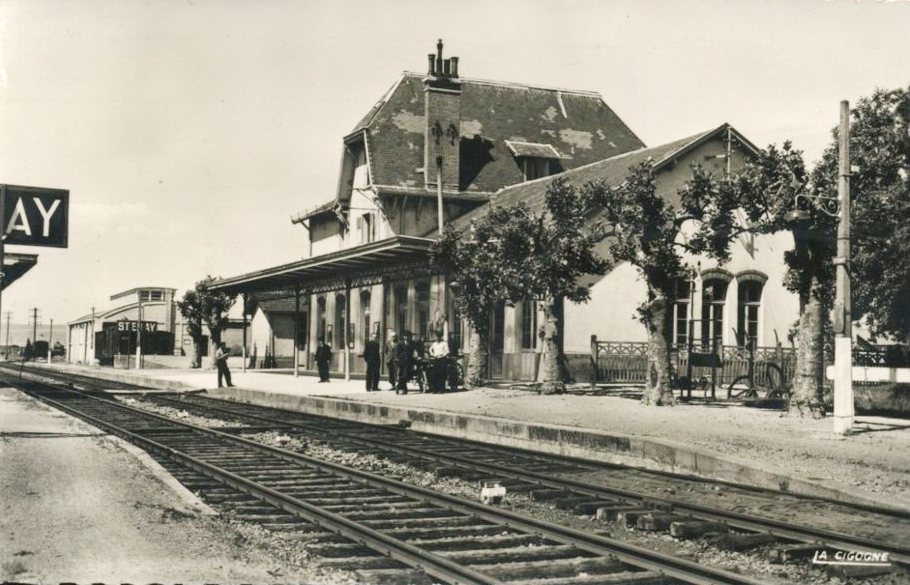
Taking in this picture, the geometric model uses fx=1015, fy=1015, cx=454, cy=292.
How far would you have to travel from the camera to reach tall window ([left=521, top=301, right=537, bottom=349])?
27.8 m

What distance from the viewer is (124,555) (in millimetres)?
6348

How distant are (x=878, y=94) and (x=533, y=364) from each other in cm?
1454

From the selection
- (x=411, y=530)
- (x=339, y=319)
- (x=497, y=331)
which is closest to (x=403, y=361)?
(x=497, y=331)

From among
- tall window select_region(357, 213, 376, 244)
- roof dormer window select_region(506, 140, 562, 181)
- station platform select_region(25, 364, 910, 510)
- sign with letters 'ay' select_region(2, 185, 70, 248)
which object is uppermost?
roof dormer window select_region(506, 140, 562, 181)

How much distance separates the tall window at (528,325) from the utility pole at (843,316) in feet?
47.4

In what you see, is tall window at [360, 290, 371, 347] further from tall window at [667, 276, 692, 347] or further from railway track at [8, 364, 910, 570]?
railway track at [8, 364, 910, 570]

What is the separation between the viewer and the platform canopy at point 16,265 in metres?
22.2

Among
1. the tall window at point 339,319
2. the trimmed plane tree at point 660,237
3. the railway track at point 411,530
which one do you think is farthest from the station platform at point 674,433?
the tall window at point 339,319

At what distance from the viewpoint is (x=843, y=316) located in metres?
13.3

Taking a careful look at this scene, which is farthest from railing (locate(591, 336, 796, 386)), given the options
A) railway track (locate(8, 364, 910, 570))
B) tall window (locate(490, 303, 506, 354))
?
railway track (locate(8, 364, 910, 570))

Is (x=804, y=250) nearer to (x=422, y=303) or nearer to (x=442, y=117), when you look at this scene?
(x=422, y=303)

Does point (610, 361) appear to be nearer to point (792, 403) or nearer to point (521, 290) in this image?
point (521, 290)

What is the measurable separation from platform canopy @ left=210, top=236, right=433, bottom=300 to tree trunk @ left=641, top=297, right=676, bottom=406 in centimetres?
741

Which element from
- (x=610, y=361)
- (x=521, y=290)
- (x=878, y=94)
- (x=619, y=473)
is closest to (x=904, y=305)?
(x=878, y=94)
